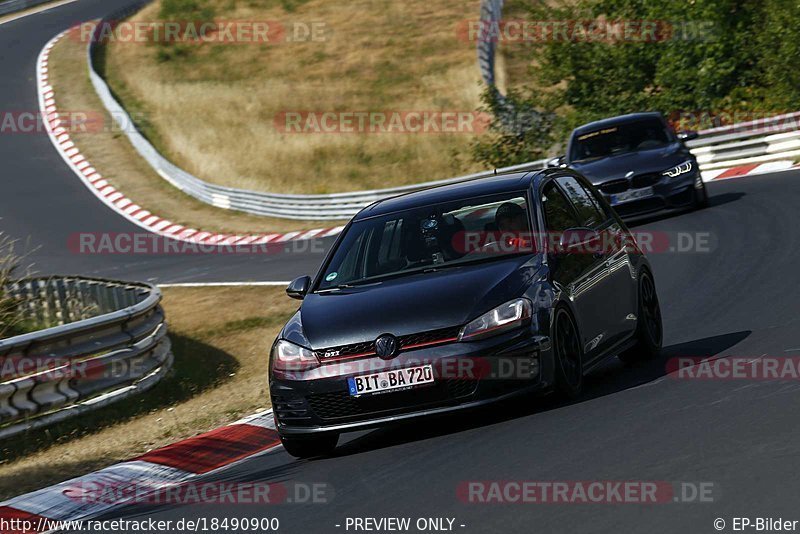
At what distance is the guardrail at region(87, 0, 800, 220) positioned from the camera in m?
25.2

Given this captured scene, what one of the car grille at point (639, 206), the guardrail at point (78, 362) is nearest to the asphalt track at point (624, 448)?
the guardrail at point (78, 362)

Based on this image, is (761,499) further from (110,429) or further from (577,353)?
(110,429)

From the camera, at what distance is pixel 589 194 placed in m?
9.83

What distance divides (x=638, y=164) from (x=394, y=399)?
11811mm

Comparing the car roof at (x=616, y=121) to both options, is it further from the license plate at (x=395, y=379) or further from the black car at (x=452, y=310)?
the license plate at (x=395, y=379)

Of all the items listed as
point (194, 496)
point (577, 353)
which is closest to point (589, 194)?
point (577, 353)

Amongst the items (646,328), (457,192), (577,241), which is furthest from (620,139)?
(577,241)

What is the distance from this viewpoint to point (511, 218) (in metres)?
8.72

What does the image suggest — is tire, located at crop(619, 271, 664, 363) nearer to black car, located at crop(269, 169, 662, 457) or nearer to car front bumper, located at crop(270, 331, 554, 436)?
black car, located at crop(269, 169, 662, 457)

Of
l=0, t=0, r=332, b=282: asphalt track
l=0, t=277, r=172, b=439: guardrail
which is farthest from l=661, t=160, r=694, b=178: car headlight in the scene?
l=0, t=277, r=172, b=439: guardrail

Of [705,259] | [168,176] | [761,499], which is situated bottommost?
[168,176]

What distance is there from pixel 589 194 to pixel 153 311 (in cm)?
504

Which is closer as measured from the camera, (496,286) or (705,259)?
(496,286)

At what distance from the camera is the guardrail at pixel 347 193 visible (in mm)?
25234
